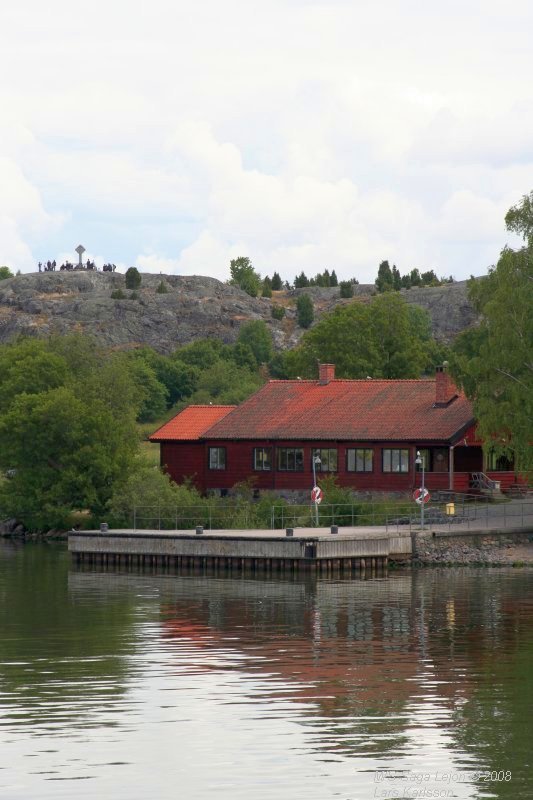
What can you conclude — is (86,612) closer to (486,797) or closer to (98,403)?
(486,797)

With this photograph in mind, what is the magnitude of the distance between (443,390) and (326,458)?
708 cm

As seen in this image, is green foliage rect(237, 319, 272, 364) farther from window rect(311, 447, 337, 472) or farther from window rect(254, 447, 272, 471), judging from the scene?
window rect(311, 447, 337, 472)

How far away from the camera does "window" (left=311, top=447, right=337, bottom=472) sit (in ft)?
251

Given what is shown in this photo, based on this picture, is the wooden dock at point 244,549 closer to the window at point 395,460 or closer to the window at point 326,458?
the window at point 395,460

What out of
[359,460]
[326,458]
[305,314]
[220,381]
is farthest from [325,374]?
[305,314]

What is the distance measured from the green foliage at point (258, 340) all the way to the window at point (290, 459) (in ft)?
300

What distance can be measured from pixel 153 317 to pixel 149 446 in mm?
71179

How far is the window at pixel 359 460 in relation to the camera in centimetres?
7569

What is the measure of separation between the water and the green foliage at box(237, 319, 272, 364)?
385ft

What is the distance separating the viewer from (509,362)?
214 ft

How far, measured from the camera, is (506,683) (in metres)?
33.8

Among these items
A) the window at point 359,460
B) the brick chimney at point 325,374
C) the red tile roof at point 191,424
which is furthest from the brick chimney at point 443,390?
the red tile roof at point 191,424

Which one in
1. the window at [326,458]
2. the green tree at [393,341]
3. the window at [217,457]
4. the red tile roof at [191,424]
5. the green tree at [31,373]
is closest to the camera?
the window at [326,458]

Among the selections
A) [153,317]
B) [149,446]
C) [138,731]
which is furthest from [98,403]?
[153,317]
